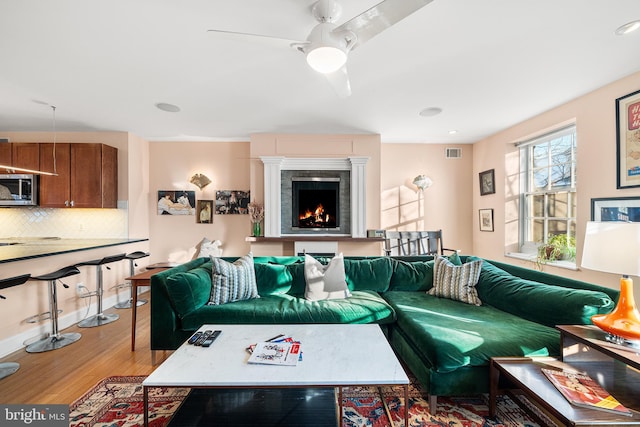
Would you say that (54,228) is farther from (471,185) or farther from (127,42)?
(471,185)

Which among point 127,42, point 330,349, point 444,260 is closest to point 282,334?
point 330,349

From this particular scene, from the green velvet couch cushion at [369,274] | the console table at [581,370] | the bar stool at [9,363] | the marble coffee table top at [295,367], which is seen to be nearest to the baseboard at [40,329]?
the bar stool at [9,363]

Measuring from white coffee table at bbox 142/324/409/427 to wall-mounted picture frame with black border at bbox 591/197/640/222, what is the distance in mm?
2651

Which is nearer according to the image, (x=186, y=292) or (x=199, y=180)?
(x=186, y=292)

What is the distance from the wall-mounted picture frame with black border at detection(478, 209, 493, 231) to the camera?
14.5ft

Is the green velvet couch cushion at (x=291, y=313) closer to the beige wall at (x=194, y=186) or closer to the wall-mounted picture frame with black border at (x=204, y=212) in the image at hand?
the beige wall at (x=194, y=186)

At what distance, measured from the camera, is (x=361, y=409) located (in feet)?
5.70

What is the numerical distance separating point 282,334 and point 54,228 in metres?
4.43

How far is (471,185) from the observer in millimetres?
4922

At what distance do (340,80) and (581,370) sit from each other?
2354 millimetres

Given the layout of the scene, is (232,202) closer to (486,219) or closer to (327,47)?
(327,47)

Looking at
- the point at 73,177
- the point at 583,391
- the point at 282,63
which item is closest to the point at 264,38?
the point at 282,63

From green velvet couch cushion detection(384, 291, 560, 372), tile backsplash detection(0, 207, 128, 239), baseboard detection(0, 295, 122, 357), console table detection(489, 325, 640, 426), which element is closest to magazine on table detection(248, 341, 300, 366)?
green velvet couch cushion detection(384, 291, 560, 372)

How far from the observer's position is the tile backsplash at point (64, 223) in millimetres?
4031
